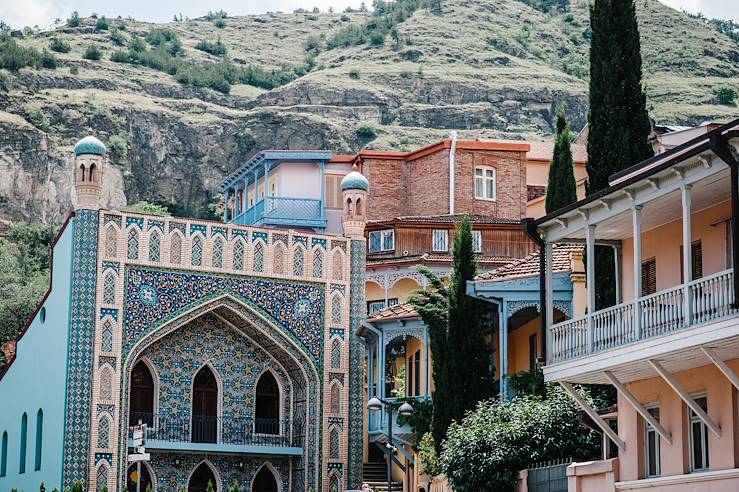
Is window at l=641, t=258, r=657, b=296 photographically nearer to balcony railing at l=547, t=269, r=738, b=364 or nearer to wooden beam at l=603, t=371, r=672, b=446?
balcony railing at l=547, t=269, r=738, b=364

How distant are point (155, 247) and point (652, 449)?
18.1 meters

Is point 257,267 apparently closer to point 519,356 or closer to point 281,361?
point 281,361

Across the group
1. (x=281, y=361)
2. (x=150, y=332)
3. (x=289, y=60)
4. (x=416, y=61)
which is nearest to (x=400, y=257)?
(x=281, y=361)

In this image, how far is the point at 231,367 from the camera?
3903cm

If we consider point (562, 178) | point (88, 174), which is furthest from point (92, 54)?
point (562, 178)

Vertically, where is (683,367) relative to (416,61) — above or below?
below

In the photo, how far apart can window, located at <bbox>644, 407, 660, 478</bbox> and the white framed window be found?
3008 centimetres

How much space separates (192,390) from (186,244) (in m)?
3.79

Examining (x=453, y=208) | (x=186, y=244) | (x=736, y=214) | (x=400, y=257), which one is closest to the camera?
(x=736, y=214)

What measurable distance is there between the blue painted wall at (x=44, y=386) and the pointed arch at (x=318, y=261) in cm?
660

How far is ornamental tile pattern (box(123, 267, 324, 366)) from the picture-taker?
3691 cm

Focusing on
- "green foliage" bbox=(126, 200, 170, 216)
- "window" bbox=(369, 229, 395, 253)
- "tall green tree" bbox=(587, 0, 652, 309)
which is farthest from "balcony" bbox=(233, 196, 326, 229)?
"green foliage" bbox=(126, 200, 170, 216)

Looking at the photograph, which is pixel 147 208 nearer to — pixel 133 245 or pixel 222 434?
pixel 222 434

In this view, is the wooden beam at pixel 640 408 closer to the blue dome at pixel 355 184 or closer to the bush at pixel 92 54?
the blue dome at pixel 355 184
